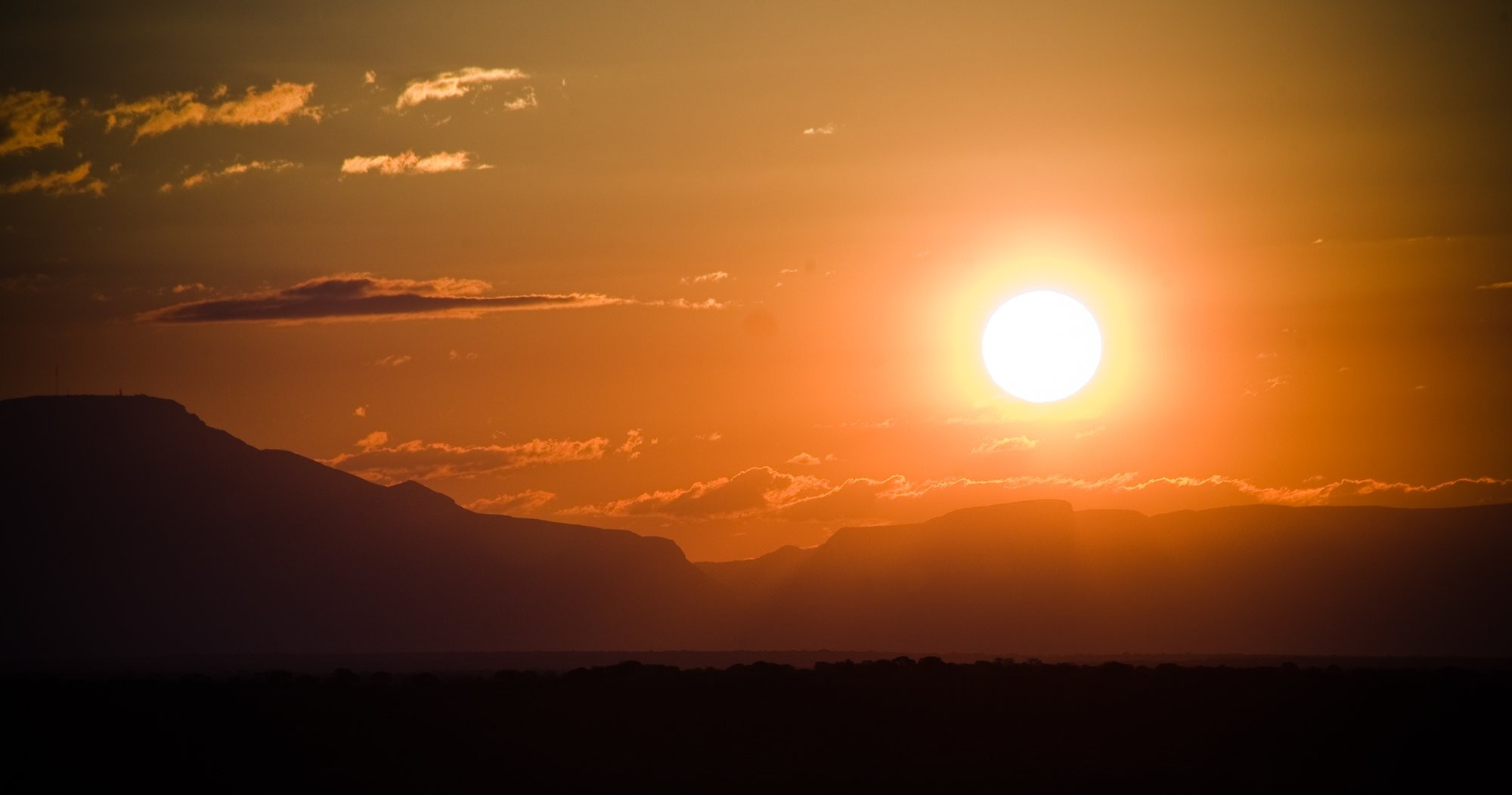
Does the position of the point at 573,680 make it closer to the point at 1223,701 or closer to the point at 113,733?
the point at 113,733

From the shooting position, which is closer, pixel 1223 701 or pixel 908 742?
pixel 908 742

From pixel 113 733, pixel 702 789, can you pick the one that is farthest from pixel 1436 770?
pixel 113 733

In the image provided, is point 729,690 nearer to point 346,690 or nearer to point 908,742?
point 908,742

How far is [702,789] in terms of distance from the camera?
33.4m

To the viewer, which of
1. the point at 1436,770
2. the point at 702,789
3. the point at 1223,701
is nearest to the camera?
the point at 702,789

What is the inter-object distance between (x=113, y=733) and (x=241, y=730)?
9.46 feet

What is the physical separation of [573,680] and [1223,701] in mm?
17827

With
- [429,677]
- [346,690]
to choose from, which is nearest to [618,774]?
[346,690]

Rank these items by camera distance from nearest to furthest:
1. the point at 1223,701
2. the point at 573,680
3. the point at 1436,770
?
the point at 1436,770 < the point at 1223,701 < the point at 573,680

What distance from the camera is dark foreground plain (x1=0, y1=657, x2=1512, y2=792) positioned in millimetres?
34344

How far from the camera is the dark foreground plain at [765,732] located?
1352 inches

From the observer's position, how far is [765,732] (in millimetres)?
38312

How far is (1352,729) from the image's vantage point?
39375 mm

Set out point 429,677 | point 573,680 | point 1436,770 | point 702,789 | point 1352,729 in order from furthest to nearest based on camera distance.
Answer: point 429,677 → point 573,680 → point 1352,729 → point 1436,770 → point 702,789
